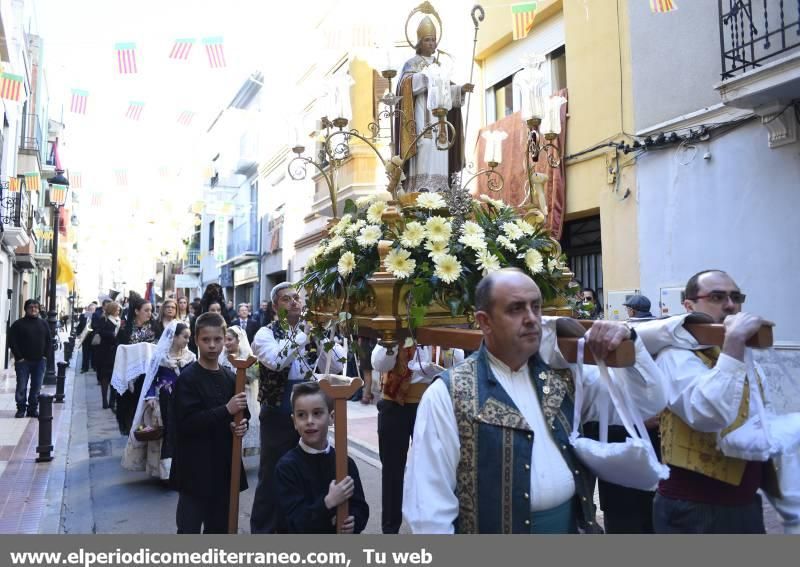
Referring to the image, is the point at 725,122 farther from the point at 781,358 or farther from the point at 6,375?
the point at 6,375

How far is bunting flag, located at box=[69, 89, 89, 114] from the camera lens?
11602mm

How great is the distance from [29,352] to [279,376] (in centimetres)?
730

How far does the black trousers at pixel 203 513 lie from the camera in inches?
146

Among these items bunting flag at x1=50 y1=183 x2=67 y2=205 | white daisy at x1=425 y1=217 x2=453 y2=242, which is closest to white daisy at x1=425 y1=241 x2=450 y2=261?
white daisy at x1=425 y1=217 x2=453 y2=242

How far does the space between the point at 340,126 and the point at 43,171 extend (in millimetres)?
25882

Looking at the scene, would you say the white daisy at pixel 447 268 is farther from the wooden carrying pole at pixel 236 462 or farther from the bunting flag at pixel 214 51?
the bunting flag at pixel 214 51

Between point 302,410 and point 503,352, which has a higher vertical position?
point 503,352

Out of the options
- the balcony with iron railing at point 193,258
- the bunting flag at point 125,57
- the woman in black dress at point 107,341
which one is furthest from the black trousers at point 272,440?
the balcony with iron railing at point 193,258

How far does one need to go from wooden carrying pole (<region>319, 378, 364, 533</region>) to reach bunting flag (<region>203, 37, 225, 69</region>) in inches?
324

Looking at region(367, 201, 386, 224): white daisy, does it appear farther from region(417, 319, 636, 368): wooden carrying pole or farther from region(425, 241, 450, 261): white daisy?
region(417, 319, 636, 368): wooden carrying pole

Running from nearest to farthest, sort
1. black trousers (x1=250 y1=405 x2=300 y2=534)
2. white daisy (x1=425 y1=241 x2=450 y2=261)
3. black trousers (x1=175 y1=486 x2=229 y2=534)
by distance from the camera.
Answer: white daisy (x1=425 y1=241 x2=450 y2=261) < black trousers (x1=175 y1=486 x2=229 y2=534) < black trousers (x1=250 y1=405 x2=300 y2=534)

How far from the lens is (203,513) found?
148 inches
